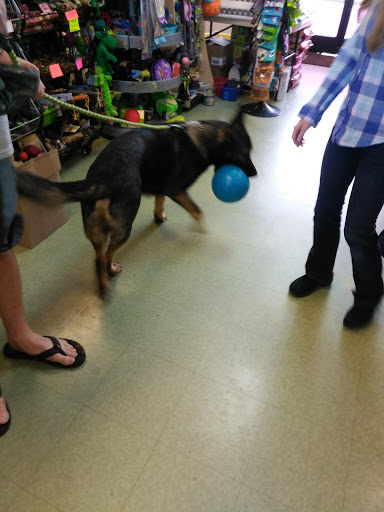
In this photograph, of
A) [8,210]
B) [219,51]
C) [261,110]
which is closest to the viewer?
[8,210]

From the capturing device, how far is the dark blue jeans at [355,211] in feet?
4.51

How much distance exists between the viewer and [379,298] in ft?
5.78

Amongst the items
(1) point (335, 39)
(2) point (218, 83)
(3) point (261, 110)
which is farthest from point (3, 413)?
(1) point (335, 39)

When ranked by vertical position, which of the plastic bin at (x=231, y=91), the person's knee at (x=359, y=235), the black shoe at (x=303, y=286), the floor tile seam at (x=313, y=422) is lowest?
the floor tile seam at (x=313, y=422)

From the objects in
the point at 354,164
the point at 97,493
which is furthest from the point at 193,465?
the point at 354,164

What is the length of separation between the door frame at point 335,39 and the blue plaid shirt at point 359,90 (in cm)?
565

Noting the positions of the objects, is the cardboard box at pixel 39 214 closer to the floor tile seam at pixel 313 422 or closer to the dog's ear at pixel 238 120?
the dog's ear at pixel 238 120

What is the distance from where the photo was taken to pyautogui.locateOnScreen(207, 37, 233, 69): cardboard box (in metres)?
4.34

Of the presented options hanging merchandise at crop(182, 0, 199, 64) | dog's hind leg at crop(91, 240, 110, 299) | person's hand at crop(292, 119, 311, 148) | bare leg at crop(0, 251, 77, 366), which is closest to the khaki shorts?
bare leg at crop(0, 251, 77, 366)

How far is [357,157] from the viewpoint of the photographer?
1440 mm

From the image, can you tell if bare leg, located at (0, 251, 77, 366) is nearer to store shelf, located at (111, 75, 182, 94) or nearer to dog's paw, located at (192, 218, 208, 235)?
dog's paw, located at (192, 218, 208, 235)

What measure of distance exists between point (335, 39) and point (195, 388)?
6547 millimetres

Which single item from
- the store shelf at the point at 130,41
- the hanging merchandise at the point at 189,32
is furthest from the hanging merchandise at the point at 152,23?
the hanging merchandise at the point at 189,32

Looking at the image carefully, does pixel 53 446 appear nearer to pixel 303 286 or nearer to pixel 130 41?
pixel 303 286
